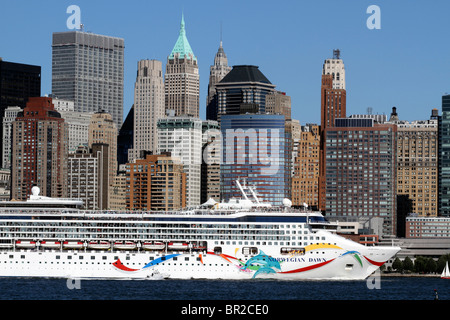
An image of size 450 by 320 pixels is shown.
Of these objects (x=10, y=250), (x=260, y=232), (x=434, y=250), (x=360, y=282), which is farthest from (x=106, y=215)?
(x=434, y=250)

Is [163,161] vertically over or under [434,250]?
over

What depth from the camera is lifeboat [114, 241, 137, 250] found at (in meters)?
86.1

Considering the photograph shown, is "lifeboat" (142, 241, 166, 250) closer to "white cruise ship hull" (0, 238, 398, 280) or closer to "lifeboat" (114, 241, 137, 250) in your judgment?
"white cruise ship hull" (0, 238, 398, 280)

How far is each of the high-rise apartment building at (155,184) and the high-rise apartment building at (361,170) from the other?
3121cm

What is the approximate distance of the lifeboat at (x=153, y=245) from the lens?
281 ft

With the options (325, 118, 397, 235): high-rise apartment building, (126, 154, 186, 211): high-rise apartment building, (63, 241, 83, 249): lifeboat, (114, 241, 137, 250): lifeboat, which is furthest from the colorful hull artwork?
(126, 154, 186, 211): high-rise apartment building

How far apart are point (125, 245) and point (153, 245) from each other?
8.66 feet

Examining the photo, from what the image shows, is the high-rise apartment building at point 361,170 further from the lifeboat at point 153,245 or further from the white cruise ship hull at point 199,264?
the lifeboat at point 153,245

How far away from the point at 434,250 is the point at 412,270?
20.4 m

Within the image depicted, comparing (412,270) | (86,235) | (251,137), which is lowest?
(412,270)
